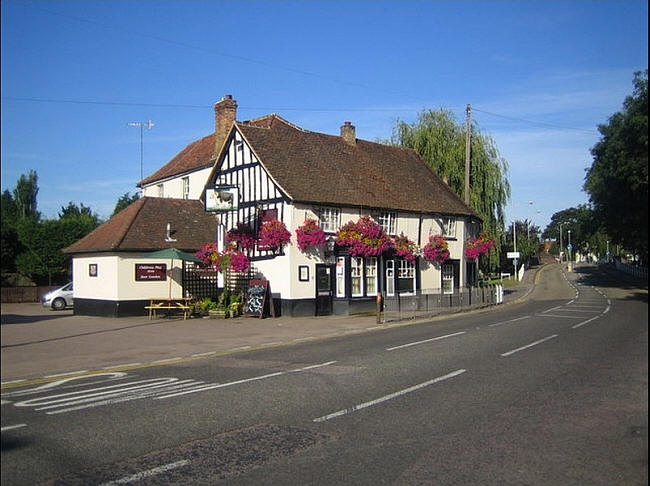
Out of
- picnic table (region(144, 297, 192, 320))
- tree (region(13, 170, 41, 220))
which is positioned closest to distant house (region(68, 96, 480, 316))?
picnic table (region(144, 297, 192, 320))

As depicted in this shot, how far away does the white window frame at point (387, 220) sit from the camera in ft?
101

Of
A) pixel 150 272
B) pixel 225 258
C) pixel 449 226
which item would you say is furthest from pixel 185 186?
pixel 449 226

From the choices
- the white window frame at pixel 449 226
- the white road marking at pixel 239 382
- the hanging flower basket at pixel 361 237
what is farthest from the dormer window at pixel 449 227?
the white road marking at pixel 239 382

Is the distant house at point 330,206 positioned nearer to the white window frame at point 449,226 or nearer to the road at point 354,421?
the white window frame at point 449,226

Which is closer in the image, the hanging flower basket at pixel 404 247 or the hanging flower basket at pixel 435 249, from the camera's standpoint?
the hanging flower basket at pixel 404 247

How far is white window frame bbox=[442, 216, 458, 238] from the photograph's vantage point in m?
34.8

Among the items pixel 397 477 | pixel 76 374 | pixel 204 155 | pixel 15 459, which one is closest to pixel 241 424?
pixel 397 477

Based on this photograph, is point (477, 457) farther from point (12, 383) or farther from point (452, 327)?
point (452, 327)

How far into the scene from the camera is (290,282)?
26.8 meters

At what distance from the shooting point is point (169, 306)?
26594mm

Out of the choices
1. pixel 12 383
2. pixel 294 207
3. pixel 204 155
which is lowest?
pixel 12 383

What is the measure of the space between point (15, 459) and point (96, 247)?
27.1 m

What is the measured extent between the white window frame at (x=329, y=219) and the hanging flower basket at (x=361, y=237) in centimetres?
78

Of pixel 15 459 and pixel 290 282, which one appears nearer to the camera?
pixel 15 459
